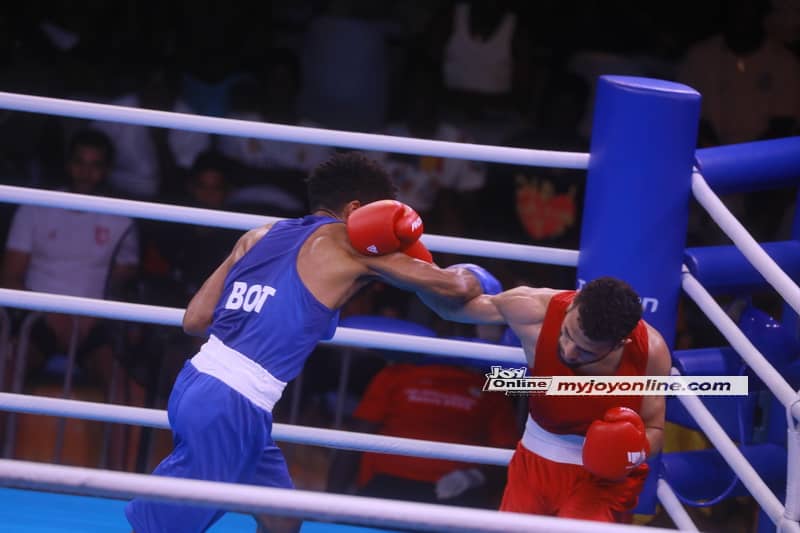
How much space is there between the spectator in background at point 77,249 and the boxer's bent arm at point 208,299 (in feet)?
5.81

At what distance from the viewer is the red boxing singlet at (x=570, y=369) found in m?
2.53

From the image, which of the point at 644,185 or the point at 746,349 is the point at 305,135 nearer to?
the point at 644,185

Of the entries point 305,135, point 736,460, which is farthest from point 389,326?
point 736,460

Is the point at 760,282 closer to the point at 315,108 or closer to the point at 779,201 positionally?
the point at 779,201

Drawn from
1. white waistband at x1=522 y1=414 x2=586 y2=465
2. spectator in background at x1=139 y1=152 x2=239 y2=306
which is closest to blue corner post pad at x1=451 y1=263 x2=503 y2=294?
white waistband at x1=522 y1=414 x2=586 y2=465

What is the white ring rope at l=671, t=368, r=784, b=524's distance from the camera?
7.80ft

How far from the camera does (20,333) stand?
398cm

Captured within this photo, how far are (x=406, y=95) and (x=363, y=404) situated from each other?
2010 millimetres

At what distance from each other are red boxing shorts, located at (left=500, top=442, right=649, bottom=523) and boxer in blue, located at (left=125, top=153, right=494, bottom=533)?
445mm

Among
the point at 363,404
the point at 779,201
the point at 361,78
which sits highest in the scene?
the point at 361,78

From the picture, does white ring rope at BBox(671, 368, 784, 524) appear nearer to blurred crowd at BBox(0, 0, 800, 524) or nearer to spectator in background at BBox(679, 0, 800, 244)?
blurred crowd at BBox(0, 0, 800, 524)

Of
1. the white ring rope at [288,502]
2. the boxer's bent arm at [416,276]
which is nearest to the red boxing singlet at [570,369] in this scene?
the boxer's bent arm at [416,276]

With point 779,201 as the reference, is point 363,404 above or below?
below

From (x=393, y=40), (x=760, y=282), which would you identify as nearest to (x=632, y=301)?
(x=760, y=282)
